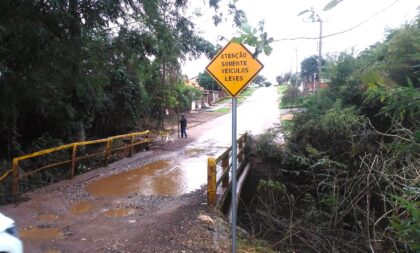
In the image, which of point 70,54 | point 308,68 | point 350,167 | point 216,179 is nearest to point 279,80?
point 308,68

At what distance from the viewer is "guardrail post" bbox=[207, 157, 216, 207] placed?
816 centimetres

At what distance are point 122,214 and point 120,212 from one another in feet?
0.50

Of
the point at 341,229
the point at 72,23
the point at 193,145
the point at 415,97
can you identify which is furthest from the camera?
the point at 193,145

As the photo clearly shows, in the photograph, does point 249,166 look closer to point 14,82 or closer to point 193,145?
point 193,145

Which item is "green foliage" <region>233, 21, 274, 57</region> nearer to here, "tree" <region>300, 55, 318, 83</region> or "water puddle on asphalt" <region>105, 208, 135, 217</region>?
"water puddle on asphalt" <region>105, 208, 135, 217</region>

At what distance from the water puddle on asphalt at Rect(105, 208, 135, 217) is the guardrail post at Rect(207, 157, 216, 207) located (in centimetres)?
146

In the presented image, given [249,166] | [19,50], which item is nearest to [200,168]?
[249,166]

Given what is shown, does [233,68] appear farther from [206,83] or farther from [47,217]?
[206,83]

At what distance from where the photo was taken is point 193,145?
1941 centimetres

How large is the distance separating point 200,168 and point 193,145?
6078 millimetres

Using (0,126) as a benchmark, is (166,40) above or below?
above

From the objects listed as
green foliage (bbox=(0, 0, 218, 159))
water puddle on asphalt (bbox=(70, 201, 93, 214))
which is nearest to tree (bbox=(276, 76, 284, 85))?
green foliage (bbox=(0, 0, 218, 159))

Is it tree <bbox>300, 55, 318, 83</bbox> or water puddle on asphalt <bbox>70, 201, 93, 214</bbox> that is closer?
water puddle on asphalt <bbox>70, 201, 93, 214</bbox>

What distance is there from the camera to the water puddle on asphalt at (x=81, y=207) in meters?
8.13
